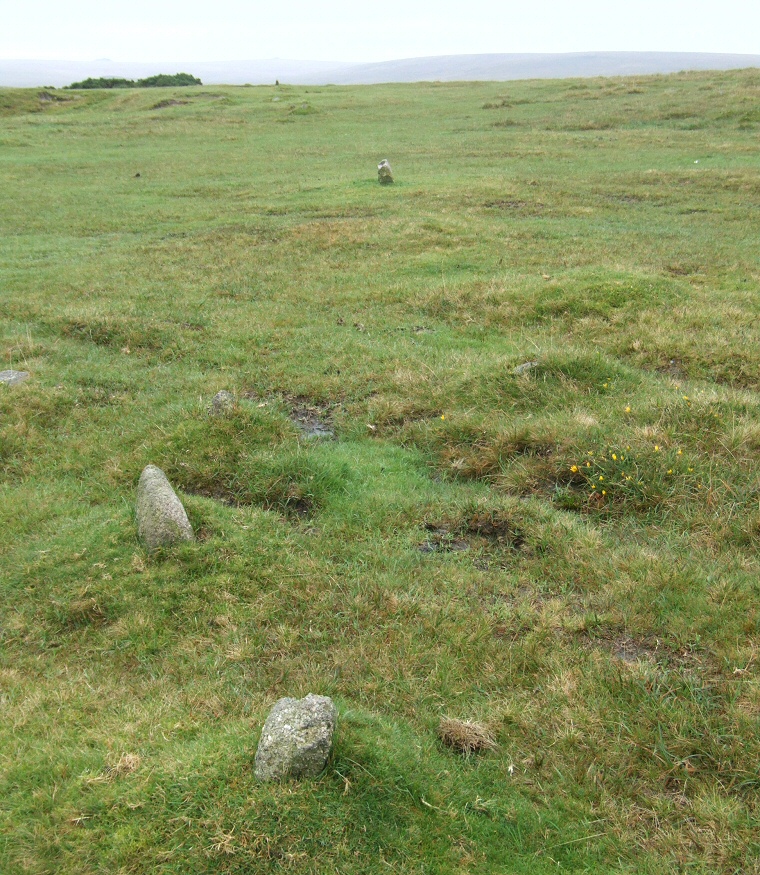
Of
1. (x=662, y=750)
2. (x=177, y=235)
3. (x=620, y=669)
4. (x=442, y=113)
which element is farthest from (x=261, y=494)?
(x=442, y=113)

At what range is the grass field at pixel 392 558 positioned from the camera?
13.3 ft

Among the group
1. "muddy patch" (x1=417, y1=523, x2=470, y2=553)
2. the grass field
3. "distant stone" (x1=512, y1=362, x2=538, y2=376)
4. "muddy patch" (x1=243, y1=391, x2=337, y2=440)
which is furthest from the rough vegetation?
"muddy patch" (x1=417, y1=523, x2=470, y2=553)

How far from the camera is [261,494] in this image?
7668mm

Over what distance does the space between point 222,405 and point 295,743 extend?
5.25 meters

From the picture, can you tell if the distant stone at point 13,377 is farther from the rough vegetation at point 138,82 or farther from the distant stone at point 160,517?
the rough vegetation at point 138,82

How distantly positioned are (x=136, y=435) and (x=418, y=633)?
184 inches

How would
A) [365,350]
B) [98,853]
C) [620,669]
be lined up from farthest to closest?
[365,350]
[620,669]
[98,853]

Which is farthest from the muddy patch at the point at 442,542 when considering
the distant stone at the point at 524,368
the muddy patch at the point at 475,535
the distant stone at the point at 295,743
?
the distant stone at the point at 524,368

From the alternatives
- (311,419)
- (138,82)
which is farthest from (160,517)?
(138,82)

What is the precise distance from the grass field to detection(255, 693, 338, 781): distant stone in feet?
0.34

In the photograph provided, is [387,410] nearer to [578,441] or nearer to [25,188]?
[578,441]

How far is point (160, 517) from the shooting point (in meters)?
6.56

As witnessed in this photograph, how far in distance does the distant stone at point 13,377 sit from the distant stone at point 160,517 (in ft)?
15.2

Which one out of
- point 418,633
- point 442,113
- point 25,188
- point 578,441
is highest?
point 442,113
